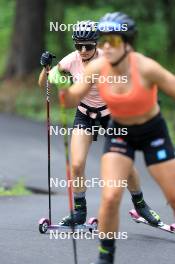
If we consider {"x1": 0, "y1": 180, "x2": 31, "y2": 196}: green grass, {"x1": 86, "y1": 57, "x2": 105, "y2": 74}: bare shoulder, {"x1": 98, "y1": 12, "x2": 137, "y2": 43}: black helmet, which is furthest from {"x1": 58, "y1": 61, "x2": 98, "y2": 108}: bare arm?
{"x1": 0, "y1": 180, "x2": 31, "y2": 196}: green grass

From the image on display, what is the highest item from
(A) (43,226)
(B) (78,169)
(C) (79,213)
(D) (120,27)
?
(D) (120,27)

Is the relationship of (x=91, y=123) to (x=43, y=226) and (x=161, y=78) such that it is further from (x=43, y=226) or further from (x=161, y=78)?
(x=161, y=78)

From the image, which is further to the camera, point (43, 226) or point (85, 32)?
point (43, 226)

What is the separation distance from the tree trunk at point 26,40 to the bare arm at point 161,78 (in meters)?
18.3

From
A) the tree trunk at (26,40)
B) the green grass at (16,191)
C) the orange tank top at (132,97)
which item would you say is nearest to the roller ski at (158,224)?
the orange tank top at (132,97)

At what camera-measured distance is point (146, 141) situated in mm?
6266

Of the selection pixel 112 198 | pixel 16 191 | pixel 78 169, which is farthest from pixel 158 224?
pixel 16 191

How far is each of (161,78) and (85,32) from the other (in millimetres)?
2266

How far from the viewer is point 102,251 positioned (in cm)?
613

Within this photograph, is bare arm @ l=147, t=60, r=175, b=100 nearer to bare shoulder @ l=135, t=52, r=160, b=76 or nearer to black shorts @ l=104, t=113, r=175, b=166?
bare shoulder @ l=135, t=52, r=160, b=76

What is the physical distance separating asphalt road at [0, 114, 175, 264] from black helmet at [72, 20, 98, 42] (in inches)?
79.5

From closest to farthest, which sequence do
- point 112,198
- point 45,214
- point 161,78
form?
1. point 161,78
2. point 112,198
3. point 45,214

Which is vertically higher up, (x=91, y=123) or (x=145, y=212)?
(x=91, y=123)

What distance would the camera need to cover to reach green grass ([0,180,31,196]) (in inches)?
471
